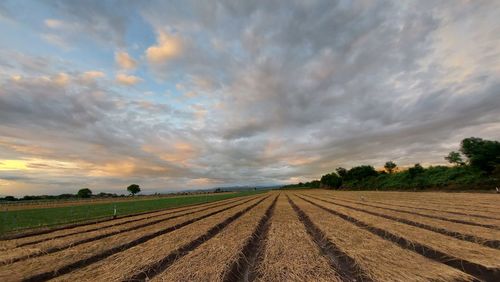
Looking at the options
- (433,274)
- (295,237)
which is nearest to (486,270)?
(433,274)

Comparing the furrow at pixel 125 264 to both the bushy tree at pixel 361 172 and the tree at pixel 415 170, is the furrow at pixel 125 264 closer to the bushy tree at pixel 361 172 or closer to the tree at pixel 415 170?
the tree at pixel 415 170

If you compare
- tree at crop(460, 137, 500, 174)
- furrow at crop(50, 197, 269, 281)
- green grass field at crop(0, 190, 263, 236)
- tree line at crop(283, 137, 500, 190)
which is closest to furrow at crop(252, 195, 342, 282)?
furrow at crop(50, 197, 269, 281)

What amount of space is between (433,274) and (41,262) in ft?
40.9

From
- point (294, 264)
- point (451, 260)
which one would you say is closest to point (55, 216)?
point (294, 264)

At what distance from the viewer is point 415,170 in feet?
280

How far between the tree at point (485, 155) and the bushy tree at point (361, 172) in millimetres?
66610

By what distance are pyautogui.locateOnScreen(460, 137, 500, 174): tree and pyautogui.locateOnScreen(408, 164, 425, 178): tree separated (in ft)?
54.9

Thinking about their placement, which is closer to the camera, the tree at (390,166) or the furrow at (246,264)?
the furrow at (246,264)

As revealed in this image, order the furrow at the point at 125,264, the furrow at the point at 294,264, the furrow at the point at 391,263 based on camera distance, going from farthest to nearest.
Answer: the furrow at the point at 125,264 < the furrow at the point at 294,264 < the furrow at the point at 391,263

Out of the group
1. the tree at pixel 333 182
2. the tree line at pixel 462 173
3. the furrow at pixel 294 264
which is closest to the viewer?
the furrow at pixel 294 264

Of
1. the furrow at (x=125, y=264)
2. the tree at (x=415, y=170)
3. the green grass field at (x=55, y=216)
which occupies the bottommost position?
the furrow at (x=125, y=264)

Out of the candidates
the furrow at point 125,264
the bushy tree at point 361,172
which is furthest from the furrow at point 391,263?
the bushy tree at point 361,172

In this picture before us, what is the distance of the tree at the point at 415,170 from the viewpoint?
83.4 meters

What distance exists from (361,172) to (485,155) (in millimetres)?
77477
